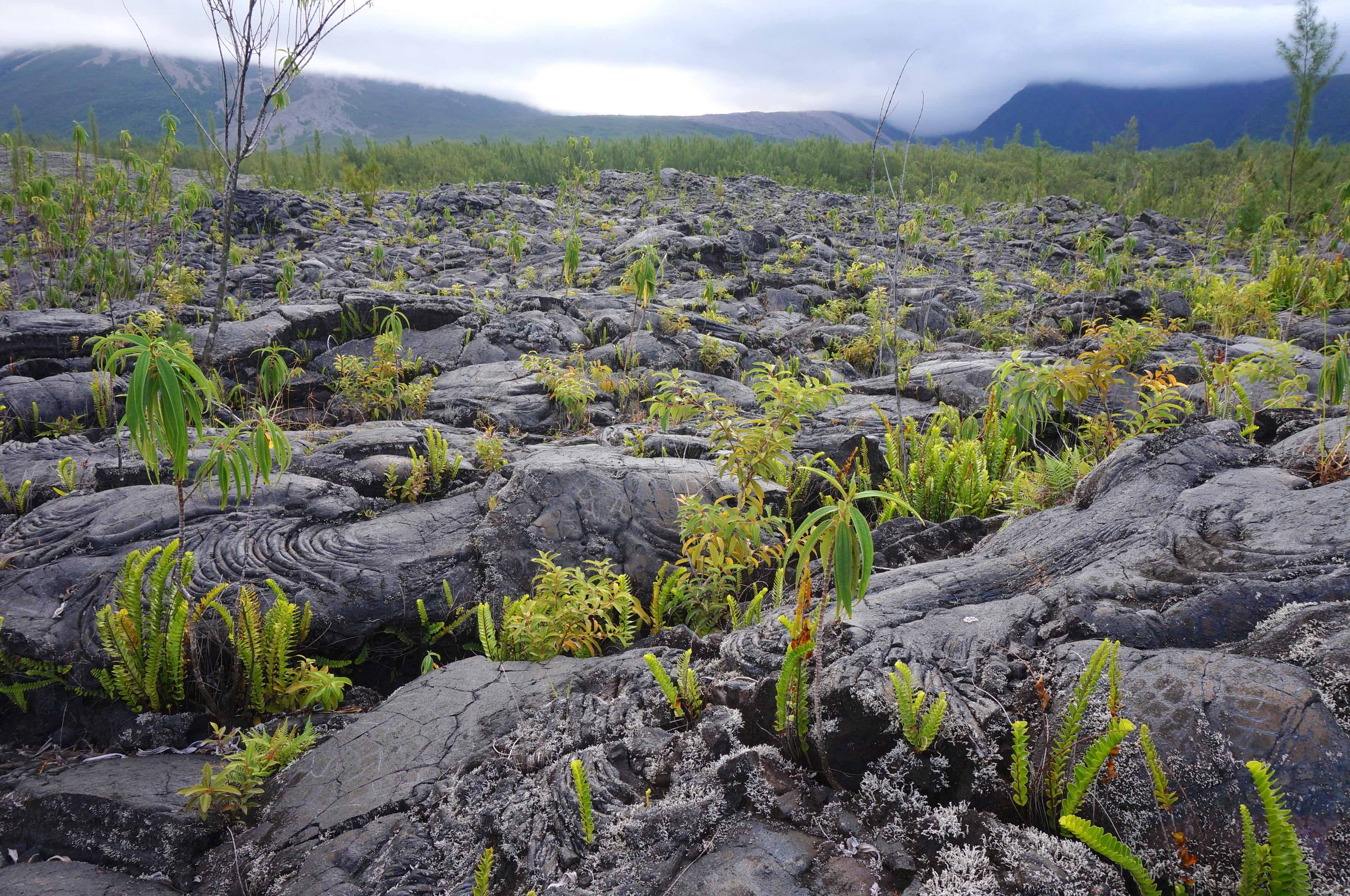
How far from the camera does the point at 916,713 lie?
6.41 feet

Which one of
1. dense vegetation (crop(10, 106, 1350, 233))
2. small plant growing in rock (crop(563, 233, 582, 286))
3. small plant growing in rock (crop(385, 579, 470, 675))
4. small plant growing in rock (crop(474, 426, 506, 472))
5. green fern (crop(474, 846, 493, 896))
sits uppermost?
dense vegetation (crop(10, 106, 1350, 233))

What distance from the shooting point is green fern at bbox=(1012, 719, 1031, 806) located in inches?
67.8

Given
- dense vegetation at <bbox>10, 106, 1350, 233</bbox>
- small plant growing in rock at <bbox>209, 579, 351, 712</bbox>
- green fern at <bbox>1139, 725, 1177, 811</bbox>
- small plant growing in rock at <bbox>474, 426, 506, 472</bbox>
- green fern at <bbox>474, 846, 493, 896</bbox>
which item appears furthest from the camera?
dense vegetation at <bbox>10, 106, 1350, 233</bbox>

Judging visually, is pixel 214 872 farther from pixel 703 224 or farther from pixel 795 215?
pixel 795 215

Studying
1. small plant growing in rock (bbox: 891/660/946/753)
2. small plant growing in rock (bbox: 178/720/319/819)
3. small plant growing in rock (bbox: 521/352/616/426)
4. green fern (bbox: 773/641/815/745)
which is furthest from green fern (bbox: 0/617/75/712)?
small plant growing in rock (bbox: 521/352/616/426)

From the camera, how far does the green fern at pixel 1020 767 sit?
5.65ft

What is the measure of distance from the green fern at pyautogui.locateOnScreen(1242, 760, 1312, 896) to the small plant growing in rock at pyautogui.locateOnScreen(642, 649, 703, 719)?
1.64 metres

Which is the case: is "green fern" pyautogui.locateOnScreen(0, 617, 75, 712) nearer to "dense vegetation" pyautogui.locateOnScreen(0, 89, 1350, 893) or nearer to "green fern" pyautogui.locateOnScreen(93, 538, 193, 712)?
"dense vegetation" pyautogui.locateOnScreen(0, 89, 1350, 893)

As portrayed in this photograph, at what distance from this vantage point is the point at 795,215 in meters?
21.4

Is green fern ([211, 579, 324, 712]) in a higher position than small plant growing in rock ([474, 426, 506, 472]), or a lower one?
lower

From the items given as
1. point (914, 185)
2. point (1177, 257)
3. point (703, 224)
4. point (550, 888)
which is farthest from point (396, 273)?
point (914, 185)

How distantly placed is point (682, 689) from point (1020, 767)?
1.20 m

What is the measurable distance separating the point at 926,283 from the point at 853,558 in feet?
45.0

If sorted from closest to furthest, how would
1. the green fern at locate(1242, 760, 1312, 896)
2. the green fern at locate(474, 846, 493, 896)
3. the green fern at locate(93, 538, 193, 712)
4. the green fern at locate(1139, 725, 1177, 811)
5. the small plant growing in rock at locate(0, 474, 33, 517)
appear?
the green fern at locate(1242, 760, 1312, 896) < the green fern at locate(1139, 725, 1177, 811) < the green fern at locate(474, 846, 493, 896) < the green fern at locate(93, 538, 193, 712) < the small plant growing in rock at locate(0, 474, 33, 517)
